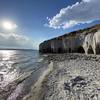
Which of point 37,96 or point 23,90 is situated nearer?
point 37,96

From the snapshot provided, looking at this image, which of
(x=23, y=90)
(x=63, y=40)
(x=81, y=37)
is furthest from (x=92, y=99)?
(x=63, y=40)

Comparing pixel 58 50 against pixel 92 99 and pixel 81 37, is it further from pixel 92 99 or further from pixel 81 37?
pixel 92 99

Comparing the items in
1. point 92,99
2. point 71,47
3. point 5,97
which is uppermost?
point 71,47

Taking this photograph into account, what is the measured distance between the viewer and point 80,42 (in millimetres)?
35625

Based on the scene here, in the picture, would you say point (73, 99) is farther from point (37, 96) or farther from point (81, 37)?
point (81, 37)

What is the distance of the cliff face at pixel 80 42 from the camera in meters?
25.8

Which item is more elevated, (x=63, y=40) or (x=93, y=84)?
(x=63, y=40)

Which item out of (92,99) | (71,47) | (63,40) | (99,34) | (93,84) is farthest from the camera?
(63,40)

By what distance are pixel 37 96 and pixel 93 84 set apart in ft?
11.3

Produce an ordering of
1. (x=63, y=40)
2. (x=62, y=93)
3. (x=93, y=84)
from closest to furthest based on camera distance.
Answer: (x=62, y=93)
(x=93, y=84)
(x=63, y=40)

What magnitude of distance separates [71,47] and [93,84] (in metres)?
Result: 33.9

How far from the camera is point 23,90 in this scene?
875cm

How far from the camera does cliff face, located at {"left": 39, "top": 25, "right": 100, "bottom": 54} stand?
25.8m

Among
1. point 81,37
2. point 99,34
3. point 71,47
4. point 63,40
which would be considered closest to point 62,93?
point 99,34
